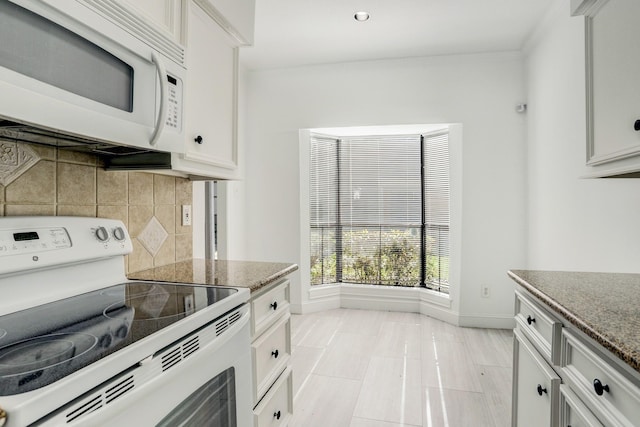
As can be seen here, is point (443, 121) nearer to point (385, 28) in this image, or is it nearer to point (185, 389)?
point (385, 28)

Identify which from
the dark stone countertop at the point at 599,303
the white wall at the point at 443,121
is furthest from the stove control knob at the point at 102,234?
the white wall at the point at 443,121

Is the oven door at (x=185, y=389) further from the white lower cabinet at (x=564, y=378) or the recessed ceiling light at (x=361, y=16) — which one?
the recessed ceiling light at (x=361, y=16)

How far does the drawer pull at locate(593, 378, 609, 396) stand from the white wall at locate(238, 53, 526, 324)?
2.64 m

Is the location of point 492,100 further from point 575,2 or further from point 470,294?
point 575,2

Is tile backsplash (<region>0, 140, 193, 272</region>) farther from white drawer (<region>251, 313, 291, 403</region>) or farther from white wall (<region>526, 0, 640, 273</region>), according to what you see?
white wall (<region>526, 0, 640, 273</region>)

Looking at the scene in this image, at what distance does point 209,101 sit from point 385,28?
6.58 feet

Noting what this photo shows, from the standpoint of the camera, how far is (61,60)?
87 centimetres

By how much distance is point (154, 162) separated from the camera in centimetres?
139

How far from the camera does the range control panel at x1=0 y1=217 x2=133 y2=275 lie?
3.26 feet

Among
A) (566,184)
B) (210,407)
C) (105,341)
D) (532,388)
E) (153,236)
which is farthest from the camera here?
(566,184)

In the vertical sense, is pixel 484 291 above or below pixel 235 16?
below

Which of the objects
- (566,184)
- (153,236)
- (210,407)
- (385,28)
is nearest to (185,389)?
(210,407)

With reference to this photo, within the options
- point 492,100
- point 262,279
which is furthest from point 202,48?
point 492,100

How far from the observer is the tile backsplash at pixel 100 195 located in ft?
3.64
